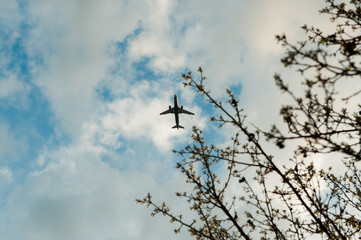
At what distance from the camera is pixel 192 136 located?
655cm

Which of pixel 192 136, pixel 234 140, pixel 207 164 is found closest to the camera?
pixel 234 140

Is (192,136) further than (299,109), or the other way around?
(192,136)

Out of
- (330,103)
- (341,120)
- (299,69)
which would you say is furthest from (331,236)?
(299,69)

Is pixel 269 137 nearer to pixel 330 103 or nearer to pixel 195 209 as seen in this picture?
pixel 330 103

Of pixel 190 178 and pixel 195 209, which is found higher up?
pixel 190 178

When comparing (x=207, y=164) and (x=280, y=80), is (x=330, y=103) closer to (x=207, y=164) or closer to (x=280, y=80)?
(x=280, y=80)

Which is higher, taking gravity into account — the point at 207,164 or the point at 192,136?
the point at 192,136

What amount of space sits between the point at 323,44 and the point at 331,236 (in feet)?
13.0

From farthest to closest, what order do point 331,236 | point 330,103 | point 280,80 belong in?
1. point 331,236
2. point 330,103
3. point 280,80

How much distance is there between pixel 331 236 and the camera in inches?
178

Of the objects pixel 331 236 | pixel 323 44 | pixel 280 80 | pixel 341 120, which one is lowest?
pixel 331 236

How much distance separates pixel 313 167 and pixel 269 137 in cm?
326

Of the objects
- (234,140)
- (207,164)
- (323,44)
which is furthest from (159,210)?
(323,44)

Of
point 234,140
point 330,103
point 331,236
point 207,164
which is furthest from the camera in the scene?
point 207,164
